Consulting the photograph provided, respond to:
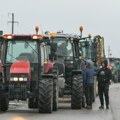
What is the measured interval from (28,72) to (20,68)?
0.29 meters

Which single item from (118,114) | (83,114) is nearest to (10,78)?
(83,114)

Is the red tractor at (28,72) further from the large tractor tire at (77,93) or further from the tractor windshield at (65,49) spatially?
the tractor windshield at (65,49)

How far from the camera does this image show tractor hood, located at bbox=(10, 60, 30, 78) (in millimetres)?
16547

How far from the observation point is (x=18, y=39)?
57.3ft

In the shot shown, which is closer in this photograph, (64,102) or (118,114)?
(118,114)

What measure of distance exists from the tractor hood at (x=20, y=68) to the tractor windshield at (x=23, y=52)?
1.28 feet

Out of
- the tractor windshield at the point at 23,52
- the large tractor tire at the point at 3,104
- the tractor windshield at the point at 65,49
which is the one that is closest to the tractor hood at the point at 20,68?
the tractor windshield at the point at 23,52

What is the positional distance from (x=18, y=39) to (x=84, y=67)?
429 centimetres

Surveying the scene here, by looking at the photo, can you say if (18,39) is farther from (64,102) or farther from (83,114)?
(64,102)

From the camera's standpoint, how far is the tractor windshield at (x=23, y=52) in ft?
56.6

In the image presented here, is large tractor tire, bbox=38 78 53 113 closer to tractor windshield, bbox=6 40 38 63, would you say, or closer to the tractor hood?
the tractor hood

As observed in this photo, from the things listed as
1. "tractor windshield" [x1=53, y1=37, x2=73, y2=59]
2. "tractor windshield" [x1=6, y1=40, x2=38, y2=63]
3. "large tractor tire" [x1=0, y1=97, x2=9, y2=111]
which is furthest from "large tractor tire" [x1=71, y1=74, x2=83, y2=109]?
"large tractor tire" [x1=0, y1=97, x2=9, y2=111]

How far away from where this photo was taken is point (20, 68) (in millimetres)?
16625

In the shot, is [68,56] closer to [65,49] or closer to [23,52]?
[65,49]
